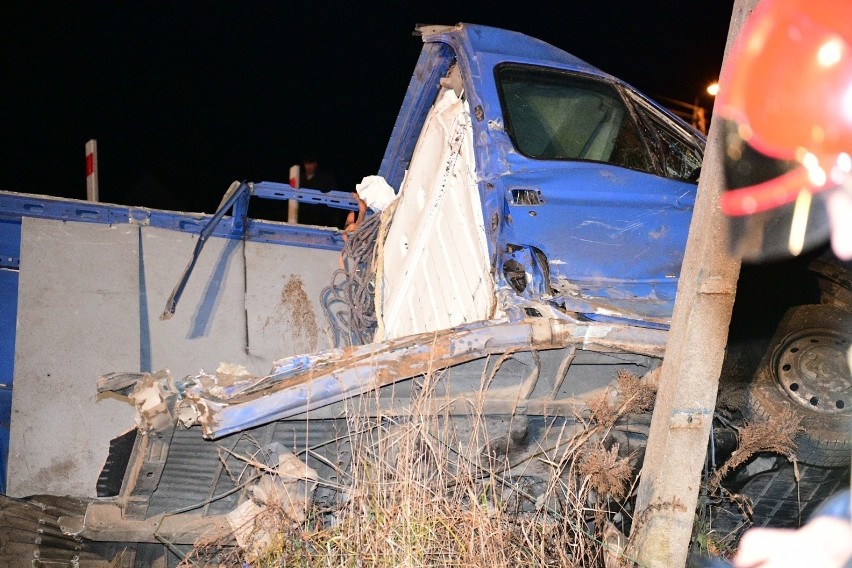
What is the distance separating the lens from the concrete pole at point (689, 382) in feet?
8.21

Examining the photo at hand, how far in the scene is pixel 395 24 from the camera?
48.2 feet

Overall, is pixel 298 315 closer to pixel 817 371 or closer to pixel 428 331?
pixel 428 331

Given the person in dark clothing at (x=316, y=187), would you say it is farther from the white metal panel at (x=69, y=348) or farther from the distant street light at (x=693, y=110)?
the distant street light at (x=693, y=110)

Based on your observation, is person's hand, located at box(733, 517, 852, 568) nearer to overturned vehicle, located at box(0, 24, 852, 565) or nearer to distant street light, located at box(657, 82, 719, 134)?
overturned vehicle, located at box(0, 24, 852, 565)

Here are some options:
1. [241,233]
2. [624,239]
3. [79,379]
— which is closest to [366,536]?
[624,239]

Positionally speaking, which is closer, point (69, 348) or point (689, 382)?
point (689, 382)

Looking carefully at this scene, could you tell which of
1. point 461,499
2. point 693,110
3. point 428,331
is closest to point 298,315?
point 428,331

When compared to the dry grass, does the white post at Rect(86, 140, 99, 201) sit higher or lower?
higher

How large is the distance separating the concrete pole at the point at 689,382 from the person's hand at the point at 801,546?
1.74 feet

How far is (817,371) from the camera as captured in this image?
10.7 feet

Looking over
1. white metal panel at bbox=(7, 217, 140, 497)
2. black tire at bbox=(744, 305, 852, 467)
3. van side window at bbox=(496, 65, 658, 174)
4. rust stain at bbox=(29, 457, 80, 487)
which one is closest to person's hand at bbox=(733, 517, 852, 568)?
black tire at bbox=(744, 305, 852, 467)

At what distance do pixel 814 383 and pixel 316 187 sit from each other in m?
5.40

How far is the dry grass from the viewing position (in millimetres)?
2680

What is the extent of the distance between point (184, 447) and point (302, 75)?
40.3ft
